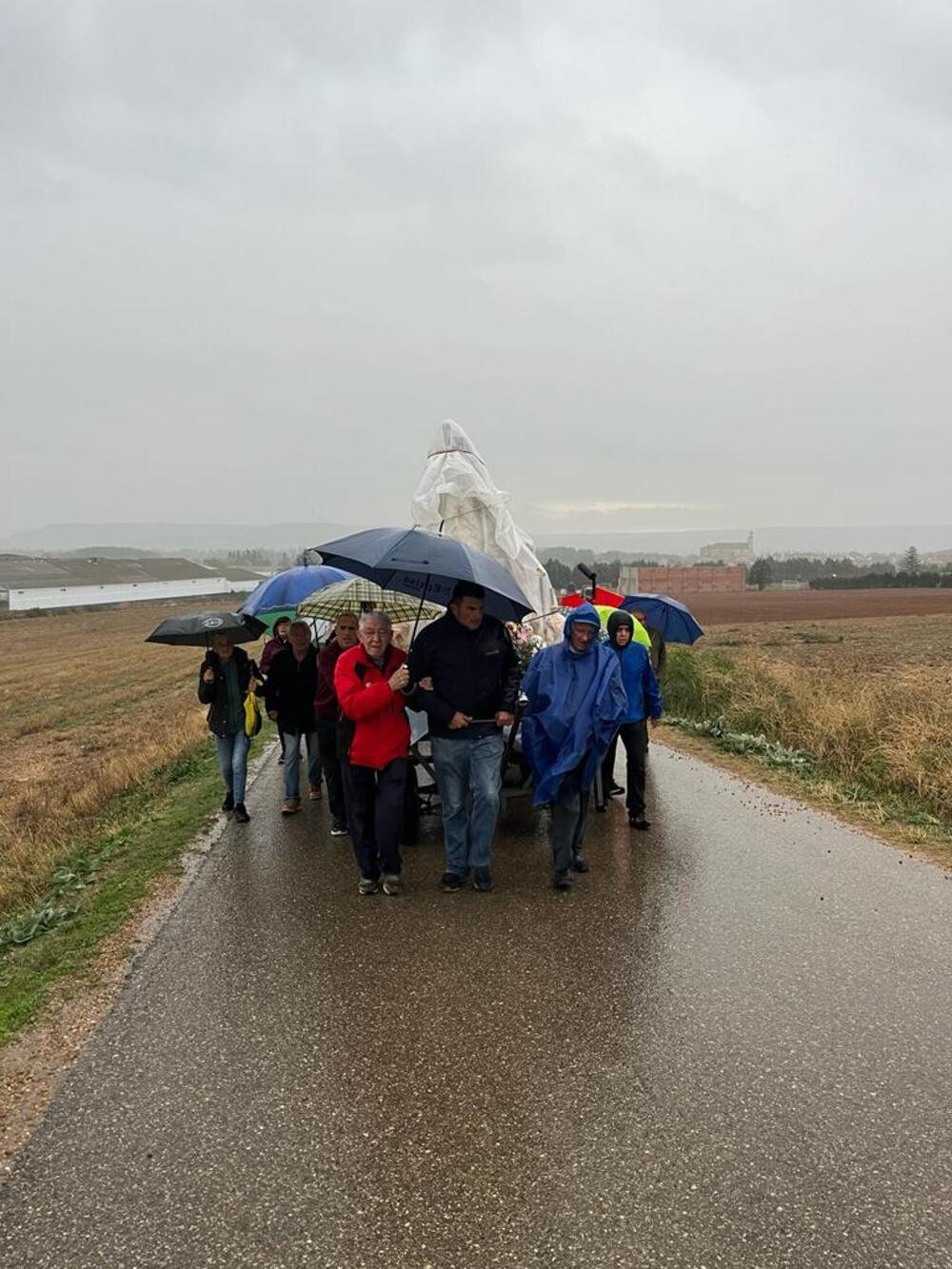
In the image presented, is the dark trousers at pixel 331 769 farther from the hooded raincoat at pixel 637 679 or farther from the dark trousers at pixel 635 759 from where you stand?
the hooded raincoat at pixel 637 679

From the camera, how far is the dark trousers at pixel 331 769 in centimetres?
624

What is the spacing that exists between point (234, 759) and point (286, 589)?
184cm

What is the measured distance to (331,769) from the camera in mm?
6273

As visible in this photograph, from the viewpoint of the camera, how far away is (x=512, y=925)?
4.46m

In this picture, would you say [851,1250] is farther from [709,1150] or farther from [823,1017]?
[823,1017]

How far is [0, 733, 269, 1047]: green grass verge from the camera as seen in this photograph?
391 centimetres

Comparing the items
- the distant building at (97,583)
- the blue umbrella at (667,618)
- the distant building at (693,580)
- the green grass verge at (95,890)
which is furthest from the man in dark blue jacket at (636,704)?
the distant building at (693,580)

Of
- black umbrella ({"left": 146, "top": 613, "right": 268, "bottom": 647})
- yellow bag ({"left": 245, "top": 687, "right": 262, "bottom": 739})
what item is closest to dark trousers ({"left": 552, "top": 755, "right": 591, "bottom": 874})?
yellow bag ({"left": 245, "top": 687, "right": 262, "bottom": 739})

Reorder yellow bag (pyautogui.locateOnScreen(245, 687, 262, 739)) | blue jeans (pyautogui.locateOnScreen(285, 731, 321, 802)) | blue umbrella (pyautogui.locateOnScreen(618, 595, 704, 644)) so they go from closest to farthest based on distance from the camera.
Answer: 1. yellow bag (pyautogui.locateOnScreen(245, 687, 262, 739))
2. blue jeans (pyautogui.locateOnScreen(285, 731, 321, 802))
3. blue umbrella (pyautogui.locateOnScreen(618, 595, 704, 644))

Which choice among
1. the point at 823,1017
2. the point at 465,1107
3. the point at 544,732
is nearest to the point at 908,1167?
the point at 823,1017

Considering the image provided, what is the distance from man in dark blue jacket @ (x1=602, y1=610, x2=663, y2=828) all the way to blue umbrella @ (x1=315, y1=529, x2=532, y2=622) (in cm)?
160

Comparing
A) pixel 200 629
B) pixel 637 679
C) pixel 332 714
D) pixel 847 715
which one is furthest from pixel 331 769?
pixel 847 715

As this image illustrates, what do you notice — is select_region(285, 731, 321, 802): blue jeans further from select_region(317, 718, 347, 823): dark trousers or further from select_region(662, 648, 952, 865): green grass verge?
select_region(662, 648, 952, 865): green grass verge

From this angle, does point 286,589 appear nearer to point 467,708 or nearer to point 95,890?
point 95,890
